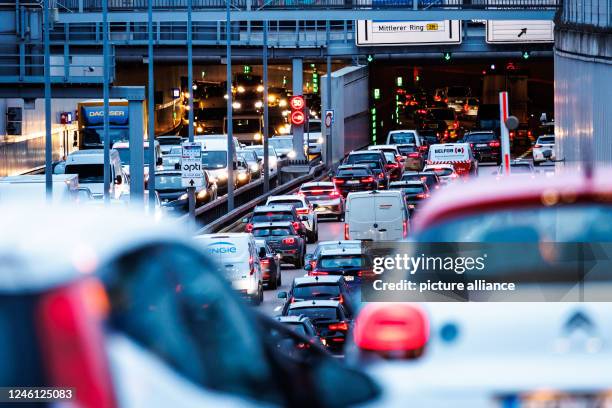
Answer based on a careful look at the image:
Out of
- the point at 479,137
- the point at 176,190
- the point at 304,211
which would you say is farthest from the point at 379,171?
the point at 479,137

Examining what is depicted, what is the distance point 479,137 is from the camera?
78.4 meters

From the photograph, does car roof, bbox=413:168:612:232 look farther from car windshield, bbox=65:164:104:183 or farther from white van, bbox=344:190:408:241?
car windshield, bbox=65:164:104:183

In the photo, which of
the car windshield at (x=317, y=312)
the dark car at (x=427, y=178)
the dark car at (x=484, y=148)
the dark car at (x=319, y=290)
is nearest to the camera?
the car windshield at (x=317, y=312)

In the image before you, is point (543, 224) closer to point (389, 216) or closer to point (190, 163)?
point (389, 216)

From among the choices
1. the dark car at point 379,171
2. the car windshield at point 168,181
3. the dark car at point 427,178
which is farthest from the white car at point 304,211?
the dark car at point 379,171

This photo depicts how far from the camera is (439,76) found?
4931 inches

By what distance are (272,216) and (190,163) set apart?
3.25 meters

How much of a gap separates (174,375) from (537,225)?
202 cm

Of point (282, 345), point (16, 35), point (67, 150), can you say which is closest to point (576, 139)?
point (16, 35)

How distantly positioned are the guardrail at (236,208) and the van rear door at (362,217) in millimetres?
5888

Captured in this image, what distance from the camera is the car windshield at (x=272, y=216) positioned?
140ft

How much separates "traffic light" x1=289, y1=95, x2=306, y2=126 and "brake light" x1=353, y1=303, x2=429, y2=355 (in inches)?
2691

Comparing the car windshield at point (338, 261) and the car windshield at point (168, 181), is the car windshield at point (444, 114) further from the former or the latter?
the car windshield at point (338, 261)

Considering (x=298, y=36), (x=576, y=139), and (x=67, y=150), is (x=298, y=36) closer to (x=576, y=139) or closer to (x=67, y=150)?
(x=67, y=150)
